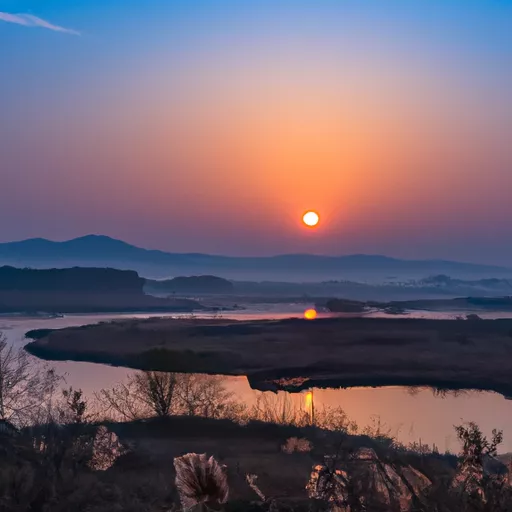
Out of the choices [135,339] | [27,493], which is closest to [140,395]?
[27,493]

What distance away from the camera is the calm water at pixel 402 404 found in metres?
22.3

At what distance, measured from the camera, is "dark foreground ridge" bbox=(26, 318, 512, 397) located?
3656cm

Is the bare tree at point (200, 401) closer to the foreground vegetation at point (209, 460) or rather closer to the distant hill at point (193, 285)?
the foreground vegetation at point (209, 460)

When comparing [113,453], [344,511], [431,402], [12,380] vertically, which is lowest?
[431,402]

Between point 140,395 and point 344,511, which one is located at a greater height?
point 344,511

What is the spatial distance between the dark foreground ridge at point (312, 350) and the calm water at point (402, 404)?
1.96 meters

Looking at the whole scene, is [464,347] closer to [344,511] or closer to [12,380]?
[12,380]

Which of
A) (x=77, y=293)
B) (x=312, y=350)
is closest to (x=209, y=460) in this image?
(x=312, y=350)

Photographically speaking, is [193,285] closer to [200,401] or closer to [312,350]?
[312,350]

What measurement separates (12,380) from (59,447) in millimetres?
16642

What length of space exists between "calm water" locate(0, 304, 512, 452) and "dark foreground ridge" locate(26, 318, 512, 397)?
6.45ft

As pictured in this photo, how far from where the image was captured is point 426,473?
365 centimetres

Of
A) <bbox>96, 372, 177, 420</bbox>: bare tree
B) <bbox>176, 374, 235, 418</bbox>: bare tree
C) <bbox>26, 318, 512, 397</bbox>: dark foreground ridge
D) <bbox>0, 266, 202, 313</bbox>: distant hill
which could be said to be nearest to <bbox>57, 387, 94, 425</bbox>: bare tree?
<bbox>96, 372, 177, 420</bbox>: bare tree

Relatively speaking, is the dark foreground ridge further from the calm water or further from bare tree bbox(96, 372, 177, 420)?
bare tree bbox(96, 372, 177, 420)
